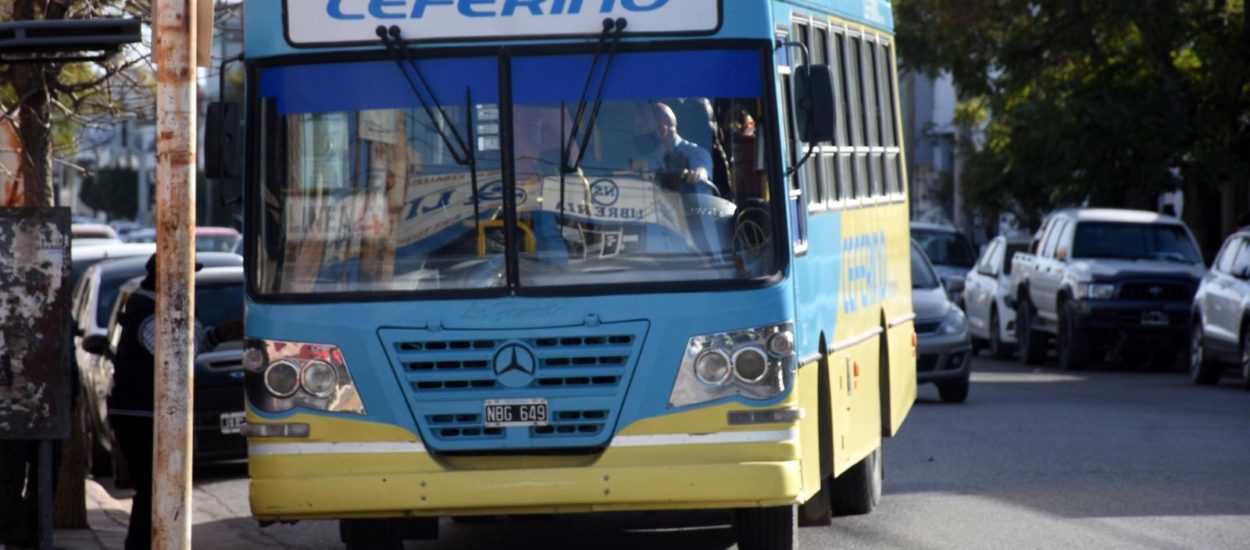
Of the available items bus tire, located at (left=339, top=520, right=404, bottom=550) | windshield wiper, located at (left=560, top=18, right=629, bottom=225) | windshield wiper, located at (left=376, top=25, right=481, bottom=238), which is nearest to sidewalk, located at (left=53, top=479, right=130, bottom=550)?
bus tire, located at (left=339, top=520, right=404, bottom=550)

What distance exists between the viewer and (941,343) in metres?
20.0

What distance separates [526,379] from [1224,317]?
608 inches

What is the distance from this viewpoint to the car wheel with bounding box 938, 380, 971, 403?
20.6 meters

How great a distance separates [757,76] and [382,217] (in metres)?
1.59

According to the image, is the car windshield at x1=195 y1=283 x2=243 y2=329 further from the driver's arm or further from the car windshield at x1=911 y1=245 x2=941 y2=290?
the driver's arm

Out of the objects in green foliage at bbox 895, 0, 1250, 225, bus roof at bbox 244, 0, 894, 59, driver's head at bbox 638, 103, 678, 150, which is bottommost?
driver's head at bbox 638, 103, 678, 150

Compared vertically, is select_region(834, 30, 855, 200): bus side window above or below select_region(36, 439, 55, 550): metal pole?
above

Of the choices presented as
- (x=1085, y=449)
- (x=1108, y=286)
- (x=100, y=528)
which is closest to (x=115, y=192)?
(x=1108, y=286)

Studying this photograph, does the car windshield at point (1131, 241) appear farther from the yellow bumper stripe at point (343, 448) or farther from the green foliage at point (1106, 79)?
the yellow bumper stripe at point (343, 448)

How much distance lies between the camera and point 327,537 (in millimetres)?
12156

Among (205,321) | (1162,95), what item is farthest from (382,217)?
(1162,95)

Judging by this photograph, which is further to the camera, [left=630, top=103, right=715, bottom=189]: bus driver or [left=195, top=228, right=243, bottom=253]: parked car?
[left=195, top=228, right=243, bottom=253]: parked car

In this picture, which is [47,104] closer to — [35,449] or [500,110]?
[35,449]

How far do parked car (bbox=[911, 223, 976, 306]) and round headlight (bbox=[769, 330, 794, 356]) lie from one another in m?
25.0
